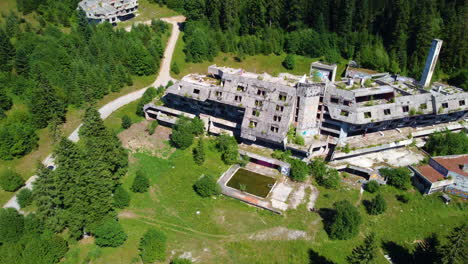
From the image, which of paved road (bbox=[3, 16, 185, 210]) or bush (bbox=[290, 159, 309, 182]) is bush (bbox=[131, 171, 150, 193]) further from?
bush (bbox=[290, 159, 309, 182])

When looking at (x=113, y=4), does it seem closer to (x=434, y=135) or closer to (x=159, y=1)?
(x=159, y=1)

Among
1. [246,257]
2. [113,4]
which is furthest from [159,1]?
[246,257]

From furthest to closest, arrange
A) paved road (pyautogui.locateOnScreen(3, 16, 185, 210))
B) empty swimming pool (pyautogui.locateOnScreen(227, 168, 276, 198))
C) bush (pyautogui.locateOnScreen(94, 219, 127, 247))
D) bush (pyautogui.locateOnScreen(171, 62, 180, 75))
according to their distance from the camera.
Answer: bush (pyautogui.locateOnScreen(171, 62, 180, 75))
paved road (pyautogui.locateOnScreen(3, 16, 185, 210))
empty swimming pool (pyautogui.locateOnScreen(227, 168, 276, 198))
bush (pyautogui.locateOnScreen(94, 219, 127, 247))

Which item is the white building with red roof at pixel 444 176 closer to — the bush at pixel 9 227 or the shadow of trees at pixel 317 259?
the shadow of trees at pixel 317 259

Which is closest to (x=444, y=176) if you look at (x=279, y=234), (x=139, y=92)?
(x=279, y=234)

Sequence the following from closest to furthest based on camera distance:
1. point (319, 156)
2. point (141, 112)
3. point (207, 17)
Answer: point (319, 156)
point (141, 112)
point (207, 17)

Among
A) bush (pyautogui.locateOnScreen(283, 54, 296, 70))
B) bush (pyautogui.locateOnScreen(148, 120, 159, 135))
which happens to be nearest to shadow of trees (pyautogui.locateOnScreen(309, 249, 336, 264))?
bush (pyautogui.locateOnScreen(148, 120, 159, 135))

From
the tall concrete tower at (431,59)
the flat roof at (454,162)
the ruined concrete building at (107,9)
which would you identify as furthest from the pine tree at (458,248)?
the ruined concrete building at (107,9)

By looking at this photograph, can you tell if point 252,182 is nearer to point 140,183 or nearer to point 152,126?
A: point 140,183
